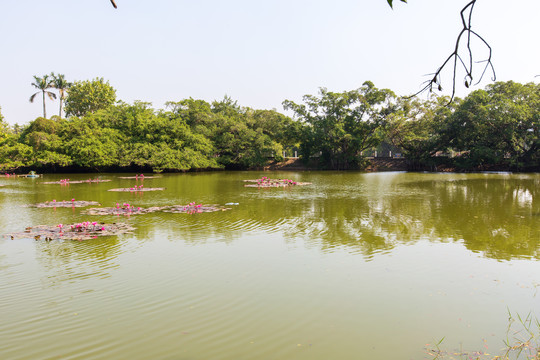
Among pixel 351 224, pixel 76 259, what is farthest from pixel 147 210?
pixel 351 224

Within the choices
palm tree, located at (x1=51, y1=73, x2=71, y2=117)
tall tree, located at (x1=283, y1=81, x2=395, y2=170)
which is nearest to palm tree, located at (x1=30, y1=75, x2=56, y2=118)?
palm tree, located at (x1=51, y1=73, x2=71, y2=117)

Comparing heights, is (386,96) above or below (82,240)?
above

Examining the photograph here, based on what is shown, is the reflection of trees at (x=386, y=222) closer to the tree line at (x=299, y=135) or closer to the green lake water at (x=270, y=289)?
the green lake water at (x=270, y=289)

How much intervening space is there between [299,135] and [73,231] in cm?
3749

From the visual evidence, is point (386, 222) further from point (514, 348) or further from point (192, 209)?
point (514, 348)

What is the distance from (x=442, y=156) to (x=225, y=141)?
79.9 ft

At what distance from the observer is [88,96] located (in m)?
53.3

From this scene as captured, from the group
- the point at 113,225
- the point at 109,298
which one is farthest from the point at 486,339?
the point at 113,225

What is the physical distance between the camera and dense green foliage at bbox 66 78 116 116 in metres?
53.5

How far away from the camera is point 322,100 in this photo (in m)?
43.1

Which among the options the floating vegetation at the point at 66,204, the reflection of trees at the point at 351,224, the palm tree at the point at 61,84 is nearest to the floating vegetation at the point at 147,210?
the reflection of trees at the point at 351,224

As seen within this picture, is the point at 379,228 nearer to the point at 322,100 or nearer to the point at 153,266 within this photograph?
the point at 153,266

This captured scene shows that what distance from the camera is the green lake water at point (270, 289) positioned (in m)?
3.62

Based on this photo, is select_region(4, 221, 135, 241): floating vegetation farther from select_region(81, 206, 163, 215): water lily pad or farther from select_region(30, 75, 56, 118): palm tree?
select_region(30, 75, 56, 118): palm tree
